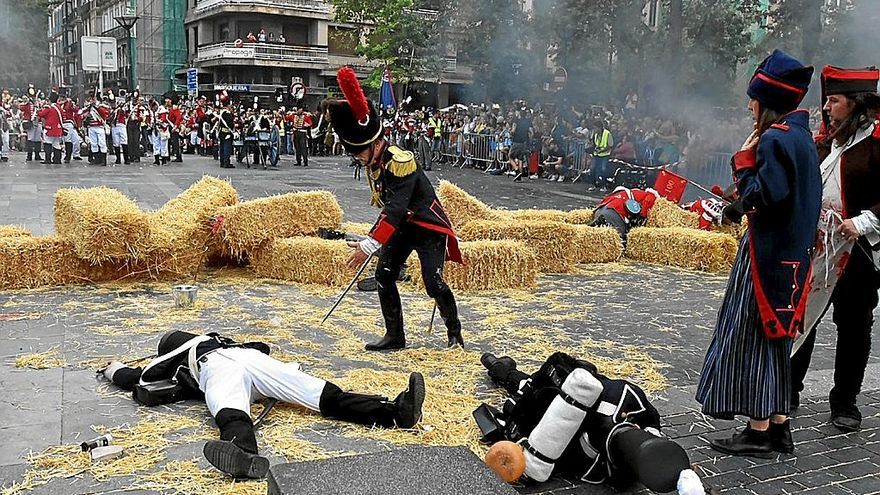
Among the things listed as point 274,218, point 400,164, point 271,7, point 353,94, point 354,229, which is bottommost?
point 354,229

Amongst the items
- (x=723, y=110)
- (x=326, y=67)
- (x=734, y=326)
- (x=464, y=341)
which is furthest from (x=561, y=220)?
(x=326, y=67)

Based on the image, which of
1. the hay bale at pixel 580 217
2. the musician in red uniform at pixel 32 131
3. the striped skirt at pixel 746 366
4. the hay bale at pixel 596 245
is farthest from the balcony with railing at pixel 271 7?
the striped skirt at pixel 746 366

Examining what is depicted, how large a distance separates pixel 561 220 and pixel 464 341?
4.48 m

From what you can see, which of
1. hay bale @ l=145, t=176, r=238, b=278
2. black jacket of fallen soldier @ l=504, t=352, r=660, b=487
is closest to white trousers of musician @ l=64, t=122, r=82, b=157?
hay bale @ l=145, t=176, r=238, b=278

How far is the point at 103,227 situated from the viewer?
7352mm

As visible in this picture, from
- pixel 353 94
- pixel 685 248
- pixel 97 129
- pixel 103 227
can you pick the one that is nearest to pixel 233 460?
pixel 353 94

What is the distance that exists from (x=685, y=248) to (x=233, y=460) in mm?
7167

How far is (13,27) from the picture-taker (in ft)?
80.5

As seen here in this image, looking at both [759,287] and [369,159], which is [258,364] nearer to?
[369,159]

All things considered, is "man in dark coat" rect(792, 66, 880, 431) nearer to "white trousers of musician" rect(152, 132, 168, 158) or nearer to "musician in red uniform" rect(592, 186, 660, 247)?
"musician in red uniform" rect(592, 186, 660, 247)

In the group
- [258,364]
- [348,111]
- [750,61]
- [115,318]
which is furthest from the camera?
[750,61]

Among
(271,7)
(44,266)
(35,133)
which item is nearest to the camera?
(44,266)

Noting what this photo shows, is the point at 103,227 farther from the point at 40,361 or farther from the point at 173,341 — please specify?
the point at 173,341

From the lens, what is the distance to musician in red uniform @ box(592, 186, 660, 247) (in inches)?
410
